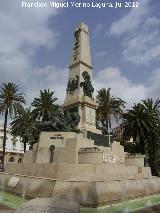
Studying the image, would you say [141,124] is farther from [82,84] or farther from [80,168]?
[80,168]

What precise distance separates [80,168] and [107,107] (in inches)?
1158

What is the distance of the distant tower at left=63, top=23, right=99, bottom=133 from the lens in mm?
25281

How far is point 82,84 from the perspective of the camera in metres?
26.4

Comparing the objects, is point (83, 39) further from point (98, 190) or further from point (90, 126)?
point (98, 190)

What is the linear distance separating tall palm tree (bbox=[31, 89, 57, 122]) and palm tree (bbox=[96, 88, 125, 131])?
291 inches

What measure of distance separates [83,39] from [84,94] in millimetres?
6115

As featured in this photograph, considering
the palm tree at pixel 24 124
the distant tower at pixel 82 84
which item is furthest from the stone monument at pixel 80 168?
the palm tree at pixel 24 124

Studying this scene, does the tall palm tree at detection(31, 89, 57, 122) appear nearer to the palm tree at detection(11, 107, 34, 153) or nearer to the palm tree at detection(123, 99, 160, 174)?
the palm tree at detection(11, 107, 34, 153)

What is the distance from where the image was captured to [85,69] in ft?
90.4

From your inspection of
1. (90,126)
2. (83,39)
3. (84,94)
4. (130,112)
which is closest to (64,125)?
(90,126)

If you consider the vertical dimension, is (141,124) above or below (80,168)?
above

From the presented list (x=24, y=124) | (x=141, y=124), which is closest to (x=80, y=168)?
(x=141, y=124)

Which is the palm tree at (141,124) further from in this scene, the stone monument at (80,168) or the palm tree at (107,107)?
the stone monument at (80,168)

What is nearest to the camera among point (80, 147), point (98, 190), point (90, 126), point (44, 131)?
point (98, 190)
